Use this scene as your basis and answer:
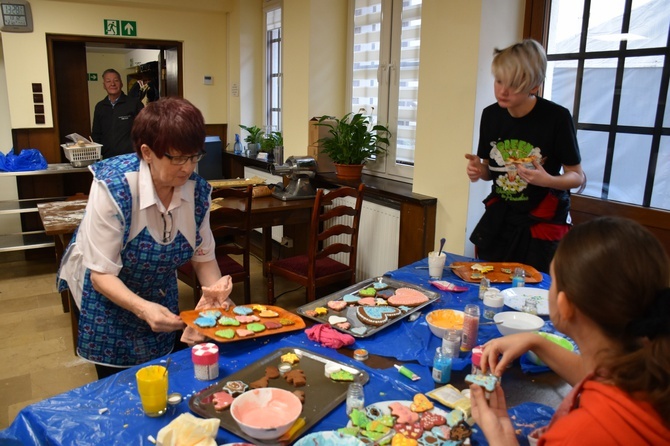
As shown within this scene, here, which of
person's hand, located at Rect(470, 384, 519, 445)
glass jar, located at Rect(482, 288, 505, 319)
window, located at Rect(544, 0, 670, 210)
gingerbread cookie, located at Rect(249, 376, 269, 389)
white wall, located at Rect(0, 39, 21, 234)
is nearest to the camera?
person's hand, located at Rect(470, 384, 519, 445)

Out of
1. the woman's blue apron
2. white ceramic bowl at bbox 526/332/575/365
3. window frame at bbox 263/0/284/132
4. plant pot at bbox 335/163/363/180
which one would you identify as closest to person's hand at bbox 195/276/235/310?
the woman's blue apron

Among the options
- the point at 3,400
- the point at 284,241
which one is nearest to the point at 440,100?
the point at 284,241

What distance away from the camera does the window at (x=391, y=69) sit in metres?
3.68

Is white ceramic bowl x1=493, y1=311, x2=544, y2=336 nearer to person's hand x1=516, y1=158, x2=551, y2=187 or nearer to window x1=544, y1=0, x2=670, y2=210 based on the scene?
person's hand x1=516, y1=158, x2=551, y2=187

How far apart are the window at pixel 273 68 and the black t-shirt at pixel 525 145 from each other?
3446 millimetres

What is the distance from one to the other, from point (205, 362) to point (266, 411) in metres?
0.25

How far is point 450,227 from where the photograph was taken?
3.12m

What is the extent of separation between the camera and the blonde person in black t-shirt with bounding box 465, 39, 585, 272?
2088mm

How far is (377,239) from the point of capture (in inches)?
144

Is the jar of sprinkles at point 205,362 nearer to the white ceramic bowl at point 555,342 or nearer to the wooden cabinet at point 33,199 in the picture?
the white ceramic bowl at point 555,342

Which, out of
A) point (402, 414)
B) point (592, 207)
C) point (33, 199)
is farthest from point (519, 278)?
point (33, 199)

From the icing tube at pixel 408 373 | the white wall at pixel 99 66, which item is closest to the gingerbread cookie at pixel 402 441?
the icing tube at pixel 408 373

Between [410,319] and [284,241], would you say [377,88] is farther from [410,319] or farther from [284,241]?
[410,319]

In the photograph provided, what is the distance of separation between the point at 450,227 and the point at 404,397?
6.38ft
